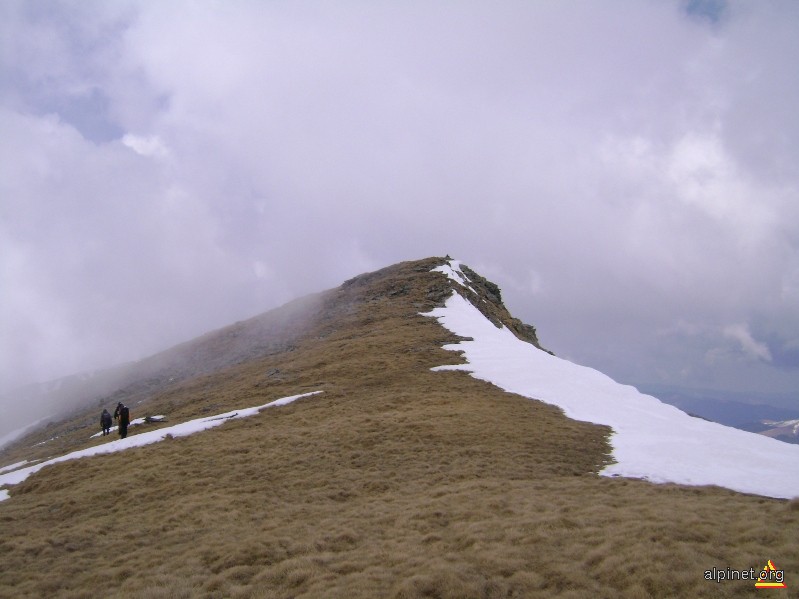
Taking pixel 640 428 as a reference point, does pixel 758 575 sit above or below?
below

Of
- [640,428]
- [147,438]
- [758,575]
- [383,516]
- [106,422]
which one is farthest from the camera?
[106,422]

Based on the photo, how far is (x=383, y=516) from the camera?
15.6 meters

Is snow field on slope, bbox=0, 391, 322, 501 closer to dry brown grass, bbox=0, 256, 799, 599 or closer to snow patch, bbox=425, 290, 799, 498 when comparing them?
dry brown grass, bbox=0, 256, 799, 599

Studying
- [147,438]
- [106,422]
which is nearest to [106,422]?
[106,422]

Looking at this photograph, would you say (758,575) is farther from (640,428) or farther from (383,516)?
(640,428)

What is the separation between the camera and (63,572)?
13562 mm

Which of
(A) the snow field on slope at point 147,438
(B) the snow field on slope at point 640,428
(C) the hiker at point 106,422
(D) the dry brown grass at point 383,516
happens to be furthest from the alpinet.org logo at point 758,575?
(C) the hiker at point 106,422

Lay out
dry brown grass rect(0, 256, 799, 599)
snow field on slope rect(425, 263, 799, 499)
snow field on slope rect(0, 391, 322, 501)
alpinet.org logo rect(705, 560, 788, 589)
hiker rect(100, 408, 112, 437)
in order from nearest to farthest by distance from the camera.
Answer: alpinet.org logo rect(705, 560, 788, 589), dry brown grass rect(0, 256, 799, 599), snow field on slope rect(425, 263, 799, 499), snow field on slope rect(0, 391, 322, 501), hiker rect(100, 408, 112, 437)

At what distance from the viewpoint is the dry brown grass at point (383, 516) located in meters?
11.0

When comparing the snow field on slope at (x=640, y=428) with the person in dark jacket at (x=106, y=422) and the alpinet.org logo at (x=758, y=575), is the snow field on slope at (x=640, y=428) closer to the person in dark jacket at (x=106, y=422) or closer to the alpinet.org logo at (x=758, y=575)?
the alpinet.org logo at (x=758, y=575)

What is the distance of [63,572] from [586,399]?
2788cm

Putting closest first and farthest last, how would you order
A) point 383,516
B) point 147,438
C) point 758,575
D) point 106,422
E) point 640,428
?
point 758,575 < point 383,516 < point 640,428 < point 147,438 < point 106,422

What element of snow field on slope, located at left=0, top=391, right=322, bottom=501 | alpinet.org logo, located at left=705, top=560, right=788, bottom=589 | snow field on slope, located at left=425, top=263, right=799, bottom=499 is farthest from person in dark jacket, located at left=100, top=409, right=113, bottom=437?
alpinet.org logo, located at left=705, top=560, right=788, bottom=589

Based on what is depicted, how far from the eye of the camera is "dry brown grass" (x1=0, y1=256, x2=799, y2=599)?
11.0 m
